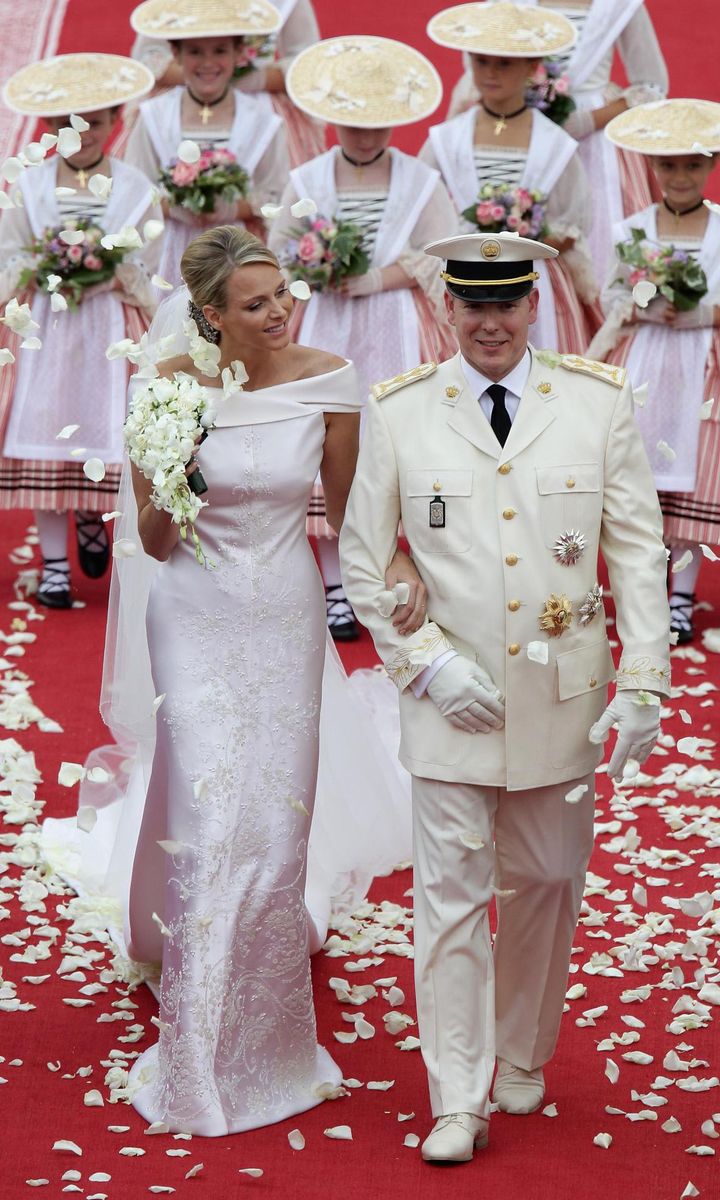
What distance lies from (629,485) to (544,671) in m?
0.43

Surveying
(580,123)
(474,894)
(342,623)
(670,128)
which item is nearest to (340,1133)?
(474,894)

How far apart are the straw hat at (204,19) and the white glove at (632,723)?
17.4 ft

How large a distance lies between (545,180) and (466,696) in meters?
4.50

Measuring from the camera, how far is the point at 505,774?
13.2 ft


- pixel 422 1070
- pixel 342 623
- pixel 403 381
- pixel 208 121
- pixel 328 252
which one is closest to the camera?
pixel 403 381

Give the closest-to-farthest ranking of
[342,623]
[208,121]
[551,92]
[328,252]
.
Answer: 1. [328,252]
2. [342,623]
3. [208,121]
4. [551,92]

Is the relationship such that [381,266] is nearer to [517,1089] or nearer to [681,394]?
[681,394]

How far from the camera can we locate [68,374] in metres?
8.05

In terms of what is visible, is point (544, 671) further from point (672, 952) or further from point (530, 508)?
point (672, 952)

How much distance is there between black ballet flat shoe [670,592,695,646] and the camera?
766 centimetres

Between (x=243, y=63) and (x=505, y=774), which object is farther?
(x=243, y=63)

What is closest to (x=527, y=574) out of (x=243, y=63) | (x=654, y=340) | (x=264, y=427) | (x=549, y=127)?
(x=264, y=427)

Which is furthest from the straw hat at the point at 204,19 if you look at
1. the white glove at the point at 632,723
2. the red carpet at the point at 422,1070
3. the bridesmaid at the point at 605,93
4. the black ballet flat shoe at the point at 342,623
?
the white glove at the point at 632,723

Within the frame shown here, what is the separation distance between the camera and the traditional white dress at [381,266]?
771 centimetres
